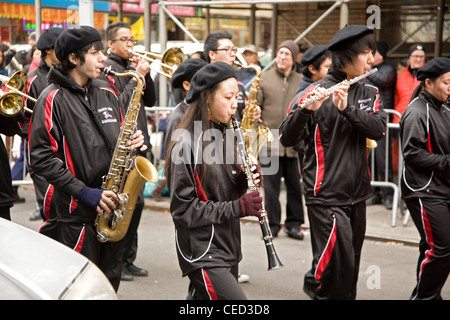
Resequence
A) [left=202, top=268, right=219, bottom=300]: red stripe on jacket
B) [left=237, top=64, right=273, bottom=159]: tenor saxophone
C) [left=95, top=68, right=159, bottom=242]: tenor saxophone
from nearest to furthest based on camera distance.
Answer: [left=202, top=268, right=219, bottom=300]: red stripe on jacket
[left=95, top=68, right=159, bottom=242]: tenor saxophone
[left=237, top=64, right=273, bottom=159]: tenor saxophone

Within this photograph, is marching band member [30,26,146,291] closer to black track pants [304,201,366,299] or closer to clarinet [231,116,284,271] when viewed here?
clarinet [231,116,284,271]

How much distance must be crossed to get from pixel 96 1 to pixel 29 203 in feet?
13.1

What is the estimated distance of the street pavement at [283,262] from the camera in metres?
5.75

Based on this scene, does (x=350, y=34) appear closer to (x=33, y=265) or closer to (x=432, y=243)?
(x=432, y=243)

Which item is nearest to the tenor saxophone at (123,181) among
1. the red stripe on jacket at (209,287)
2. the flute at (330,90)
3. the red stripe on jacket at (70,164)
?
the red stripe on jacket at (70,164)

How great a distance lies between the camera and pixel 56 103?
4102 mm

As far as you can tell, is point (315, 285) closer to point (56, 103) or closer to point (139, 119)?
point (139, 119)

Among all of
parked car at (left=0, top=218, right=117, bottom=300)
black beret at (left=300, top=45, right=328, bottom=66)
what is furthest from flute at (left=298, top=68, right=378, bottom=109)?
parked car at (left=0, top=218, right=117, bottom=300)

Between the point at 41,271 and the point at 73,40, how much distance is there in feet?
6.43

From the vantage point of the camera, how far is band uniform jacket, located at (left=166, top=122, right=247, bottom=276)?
3.53 m

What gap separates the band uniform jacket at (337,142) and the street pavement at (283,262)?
1497 millimetres

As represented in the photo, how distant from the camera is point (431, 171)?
495cm

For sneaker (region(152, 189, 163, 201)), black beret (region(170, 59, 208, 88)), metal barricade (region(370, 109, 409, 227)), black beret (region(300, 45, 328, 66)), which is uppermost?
black beret (region(300, 45, 328, 66))
